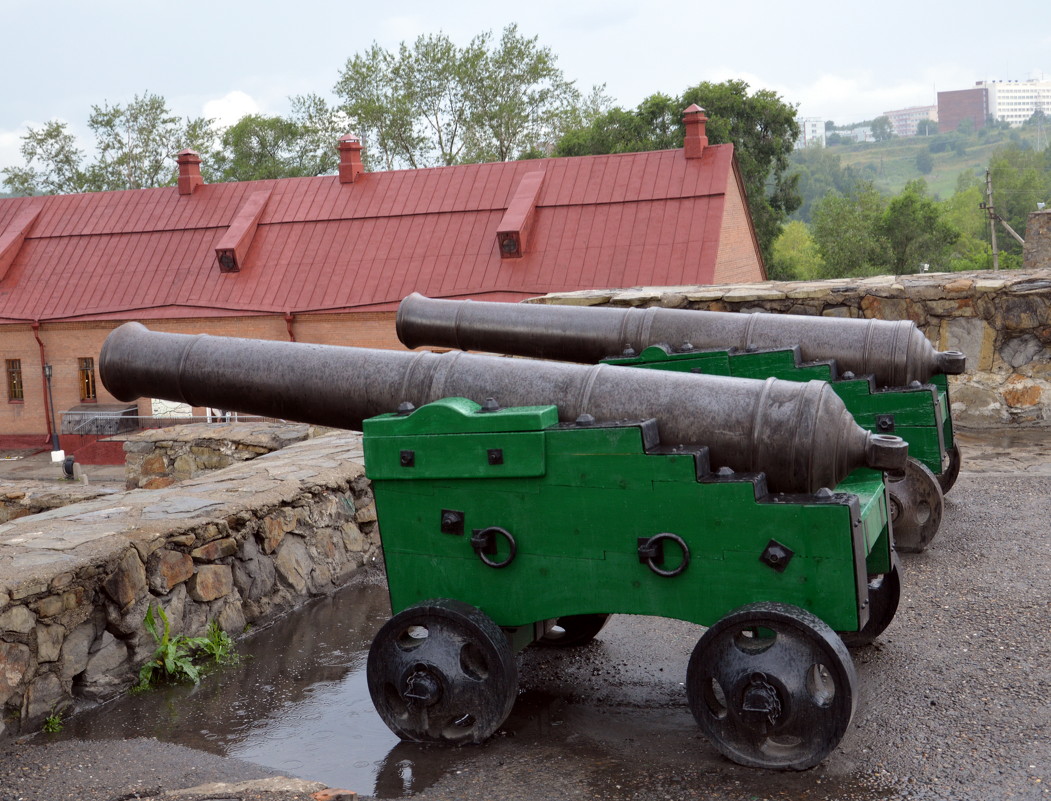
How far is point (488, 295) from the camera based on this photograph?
24484 mm

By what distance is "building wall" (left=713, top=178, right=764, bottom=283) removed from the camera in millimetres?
23328

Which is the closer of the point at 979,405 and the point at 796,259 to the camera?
the point at 979,405

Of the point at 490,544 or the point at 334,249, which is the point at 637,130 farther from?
the point at 490,544

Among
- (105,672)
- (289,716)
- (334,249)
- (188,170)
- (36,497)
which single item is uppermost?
(188,170)

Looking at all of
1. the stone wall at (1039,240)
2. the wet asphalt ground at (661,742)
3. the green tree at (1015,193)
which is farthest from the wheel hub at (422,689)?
the green tree at (1015,193)

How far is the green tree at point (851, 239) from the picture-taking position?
42844 millimetres

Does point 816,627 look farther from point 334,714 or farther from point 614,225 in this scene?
point 614,225

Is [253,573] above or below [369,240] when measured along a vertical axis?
below

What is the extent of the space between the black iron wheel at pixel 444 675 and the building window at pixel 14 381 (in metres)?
28.3

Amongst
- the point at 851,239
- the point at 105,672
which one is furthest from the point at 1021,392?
the point at 851,239

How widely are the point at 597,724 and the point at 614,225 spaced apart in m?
21.2

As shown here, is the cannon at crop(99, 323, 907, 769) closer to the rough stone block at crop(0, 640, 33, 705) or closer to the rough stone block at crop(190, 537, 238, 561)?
the rough stone block at crop(0, 640, 33, 705)

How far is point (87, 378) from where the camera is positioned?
28.2 m

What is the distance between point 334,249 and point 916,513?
73.9 ft
